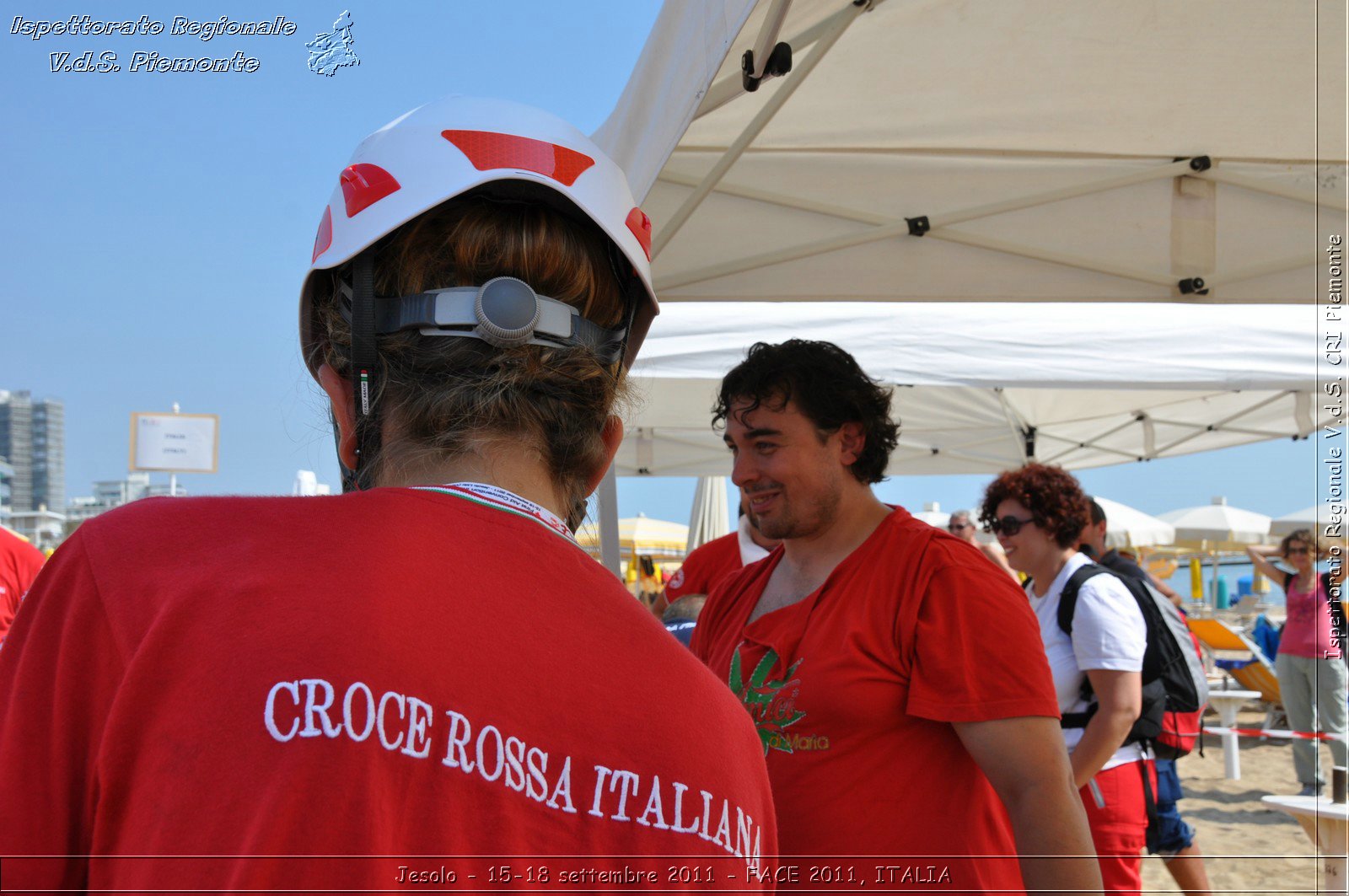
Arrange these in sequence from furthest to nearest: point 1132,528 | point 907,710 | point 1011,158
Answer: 1. point 1132,528
2. point 1011,158
3. point 907,710

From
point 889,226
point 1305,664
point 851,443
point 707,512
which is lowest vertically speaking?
point 1305,664

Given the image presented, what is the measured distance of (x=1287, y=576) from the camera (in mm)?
7477

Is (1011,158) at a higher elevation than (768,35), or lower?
higher

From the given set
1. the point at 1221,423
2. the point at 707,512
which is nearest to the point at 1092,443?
the point at 1221,423

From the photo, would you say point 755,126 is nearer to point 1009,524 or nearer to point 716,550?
point 1009,524

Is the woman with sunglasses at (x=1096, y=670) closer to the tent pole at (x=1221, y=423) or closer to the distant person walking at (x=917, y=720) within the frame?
the distant person walking at (x=917, y=720)

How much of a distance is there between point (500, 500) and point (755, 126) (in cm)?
197

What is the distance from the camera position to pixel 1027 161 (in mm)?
3105

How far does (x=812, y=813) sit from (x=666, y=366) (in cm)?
313

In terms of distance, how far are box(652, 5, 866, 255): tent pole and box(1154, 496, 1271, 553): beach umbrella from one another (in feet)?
68.0

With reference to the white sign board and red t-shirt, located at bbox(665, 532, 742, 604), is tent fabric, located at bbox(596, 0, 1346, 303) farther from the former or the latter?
the white sign board

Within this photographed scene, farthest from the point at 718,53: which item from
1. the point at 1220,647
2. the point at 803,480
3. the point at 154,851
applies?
the point at 1220,647

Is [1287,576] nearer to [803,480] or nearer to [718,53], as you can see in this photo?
[803,480]

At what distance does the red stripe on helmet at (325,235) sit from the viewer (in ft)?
2.73
